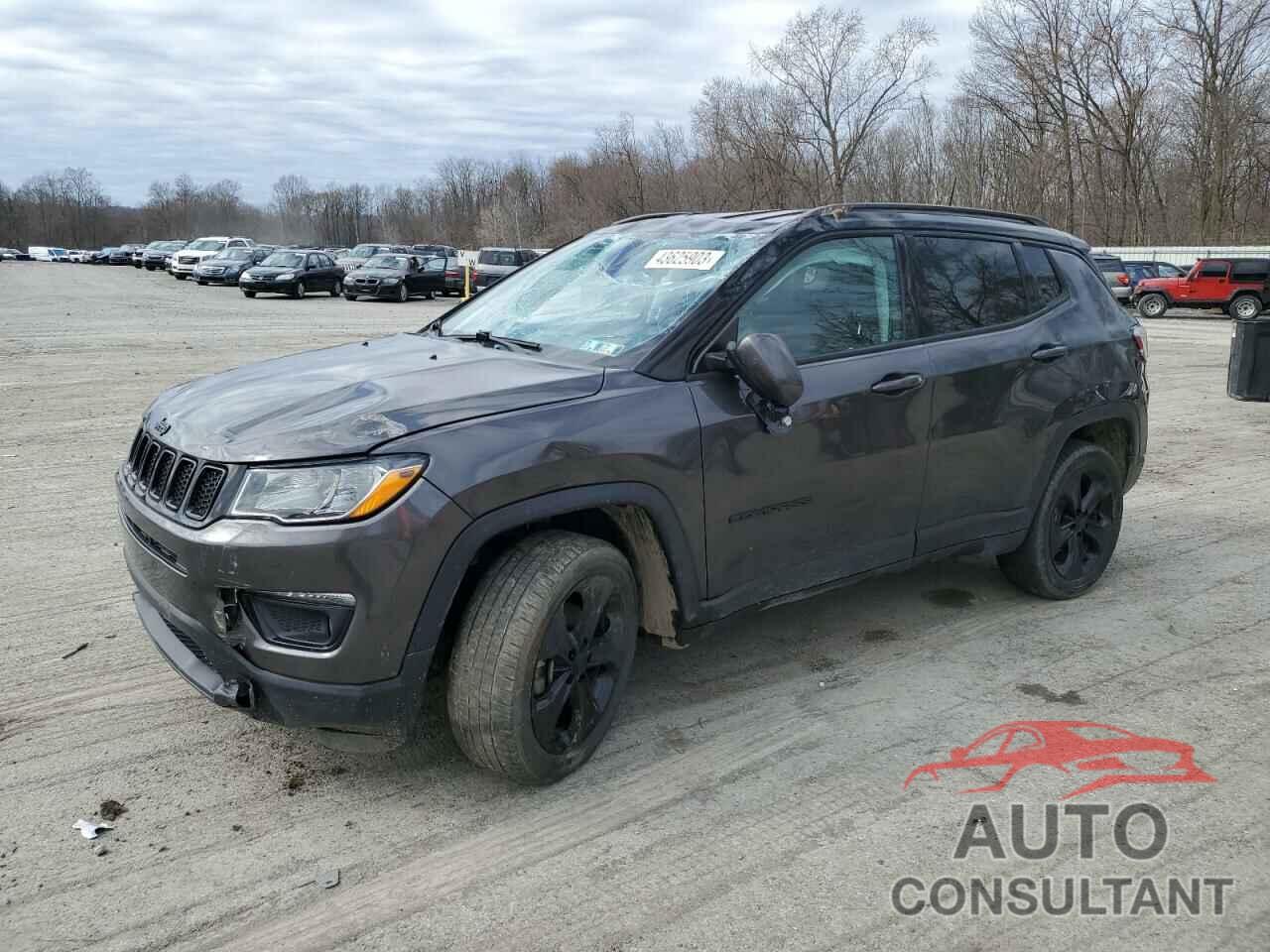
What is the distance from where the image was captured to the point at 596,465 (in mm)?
3150

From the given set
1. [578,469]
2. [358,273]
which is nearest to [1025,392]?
[578,469]

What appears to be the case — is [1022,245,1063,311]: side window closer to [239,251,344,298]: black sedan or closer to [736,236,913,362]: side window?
[736,236,913,362]: side window

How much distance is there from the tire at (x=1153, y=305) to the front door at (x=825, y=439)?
30.0 metres

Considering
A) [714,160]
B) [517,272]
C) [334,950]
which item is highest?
[714,160]

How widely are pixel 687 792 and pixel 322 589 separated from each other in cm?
131

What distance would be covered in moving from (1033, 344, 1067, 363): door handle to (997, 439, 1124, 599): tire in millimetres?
487

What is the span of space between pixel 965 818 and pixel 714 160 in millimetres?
52602

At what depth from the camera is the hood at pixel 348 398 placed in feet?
9.57

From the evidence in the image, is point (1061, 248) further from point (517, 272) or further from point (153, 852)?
point (153, 852)

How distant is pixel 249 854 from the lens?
289cm

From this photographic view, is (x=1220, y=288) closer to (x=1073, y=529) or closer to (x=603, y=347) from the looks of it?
(x=1073, y=529)

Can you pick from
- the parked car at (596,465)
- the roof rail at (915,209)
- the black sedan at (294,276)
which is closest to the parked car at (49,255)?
the black sedan at (294,276)

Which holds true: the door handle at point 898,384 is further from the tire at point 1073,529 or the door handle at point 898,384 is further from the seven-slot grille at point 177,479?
the seven-slot grille at point 177,479

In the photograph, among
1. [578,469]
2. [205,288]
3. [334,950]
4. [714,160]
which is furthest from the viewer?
[714,160]
